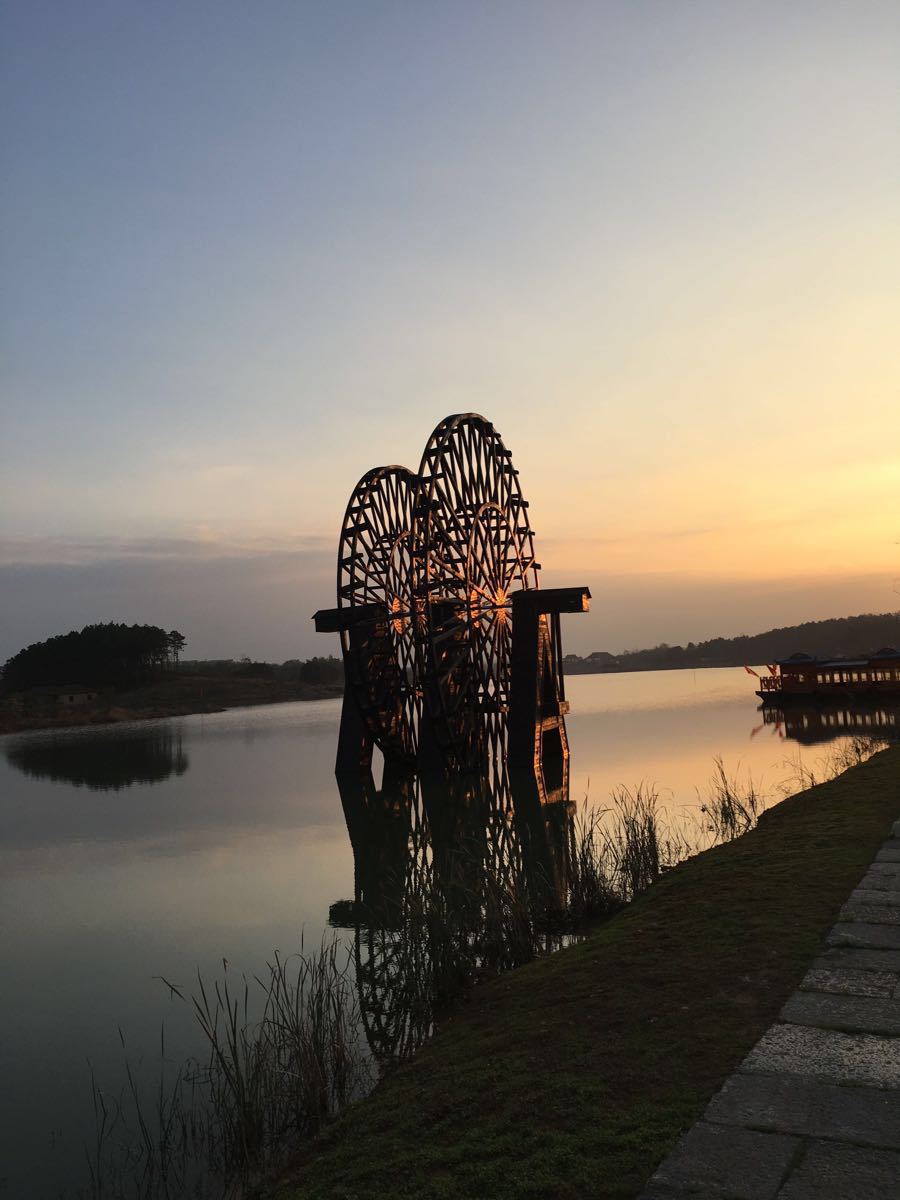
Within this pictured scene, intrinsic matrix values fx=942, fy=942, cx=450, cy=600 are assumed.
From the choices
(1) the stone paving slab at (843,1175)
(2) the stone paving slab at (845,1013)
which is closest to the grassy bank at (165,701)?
(2) the stone paving slab at (845,1013)

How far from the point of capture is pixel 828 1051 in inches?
155

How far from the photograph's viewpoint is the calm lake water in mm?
6398

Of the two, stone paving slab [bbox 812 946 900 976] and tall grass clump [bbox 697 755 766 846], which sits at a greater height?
stone paving slab [bbox 812 946 900 976]

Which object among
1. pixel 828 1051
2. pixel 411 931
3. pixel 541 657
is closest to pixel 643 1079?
pixel 828 1051

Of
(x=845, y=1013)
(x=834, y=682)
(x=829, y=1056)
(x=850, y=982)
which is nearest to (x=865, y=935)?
(x=850, y=982)

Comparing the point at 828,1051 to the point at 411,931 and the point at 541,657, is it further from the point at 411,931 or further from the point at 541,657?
the point at 541,657

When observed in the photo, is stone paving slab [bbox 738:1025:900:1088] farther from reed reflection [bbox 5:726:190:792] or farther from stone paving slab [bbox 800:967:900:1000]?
reed reflection [bbox 5:726:190:792]

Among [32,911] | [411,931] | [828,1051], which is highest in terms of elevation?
[828,1051]

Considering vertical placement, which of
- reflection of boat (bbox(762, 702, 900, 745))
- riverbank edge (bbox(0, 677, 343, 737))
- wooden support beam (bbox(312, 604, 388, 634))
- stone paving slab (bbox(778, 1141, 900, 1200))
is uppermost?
wooden support beam (bbox(312, 604, 388, 634))

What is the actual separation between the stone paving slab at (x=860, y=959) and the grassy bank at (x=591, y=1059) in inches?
4.4

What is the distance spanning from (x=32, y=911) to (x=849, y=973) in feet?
32.3

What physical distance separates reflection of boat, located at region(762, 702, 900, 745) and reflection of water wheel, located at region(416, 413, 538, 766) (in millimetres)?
9065

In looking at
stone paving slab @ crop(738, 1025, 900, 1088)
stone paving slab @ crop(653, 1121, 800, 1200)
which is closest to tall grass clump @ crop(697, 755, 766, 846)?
stone paving slab @ crop(738, 1025, 900, 1088)

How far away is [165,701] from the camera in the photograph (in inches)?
2940
